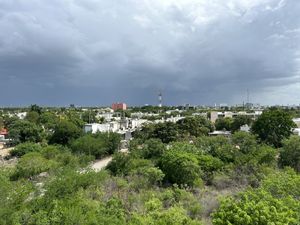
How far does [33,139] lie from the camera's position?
58.7 m

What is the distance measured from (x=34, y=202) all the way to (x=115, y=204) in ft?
14.5

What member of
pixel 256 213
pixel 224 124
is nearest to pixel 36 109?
pixel 224 124

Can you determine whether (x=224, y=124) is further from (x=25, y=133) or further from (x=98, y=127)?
(x=25, y=133)

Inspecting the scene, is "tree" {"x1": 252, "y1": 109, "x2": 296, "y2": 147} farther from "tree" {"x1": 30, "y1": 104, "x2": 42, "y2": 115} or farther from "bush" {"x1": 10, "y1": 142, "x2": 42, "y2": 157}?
"tree" {"x1": 30, "y1": 104, "x2": 42, "y2": 115}

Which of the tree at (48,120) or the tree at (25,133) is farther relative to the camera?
the tree at (48,120)

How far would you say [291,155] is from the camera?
33.9 meters

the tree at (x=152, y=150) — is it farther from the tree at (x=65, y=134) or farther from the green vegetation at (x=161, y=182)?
the tree at (x=65, y=134)

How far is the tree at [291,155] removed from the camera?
33719 mm

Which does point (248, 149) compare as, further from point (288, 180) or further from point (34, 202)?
point (34, 202)

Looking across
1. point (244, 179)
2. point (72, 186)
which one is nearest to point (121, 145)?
point (244, 179)

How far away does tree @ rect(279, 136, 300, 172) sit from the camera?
33719 millimetres

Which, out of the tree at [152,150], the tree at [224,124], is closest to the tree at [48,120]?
the tree at [224,124]

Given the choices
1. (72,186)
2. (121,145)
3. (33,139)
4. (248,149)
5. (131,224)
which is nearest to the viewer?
(131,224)

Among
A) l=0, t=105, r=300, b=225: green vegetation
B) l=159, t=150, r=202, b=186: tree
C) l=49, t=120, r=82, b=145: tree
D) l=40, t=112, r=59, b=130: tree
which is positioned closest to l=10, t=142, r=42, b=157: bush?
l=0, t=105, r=300, b=225: green vegetation
